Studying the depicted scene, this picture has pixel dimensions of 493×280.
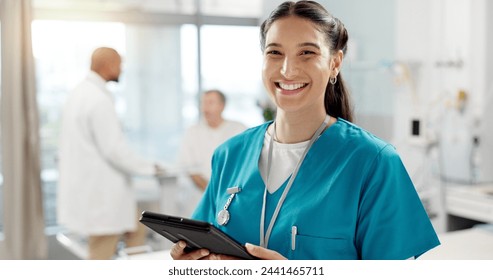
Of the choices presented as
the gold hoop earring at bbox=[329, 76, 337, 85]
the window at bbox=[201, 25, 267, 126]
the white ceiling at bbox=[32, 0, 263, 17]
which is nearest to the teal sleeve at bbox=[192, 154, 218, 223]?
the gold hoop earring at bbox=[329, 76, 337, 85]

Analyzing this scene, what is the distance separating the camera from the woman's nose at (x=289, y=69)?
1128 mm

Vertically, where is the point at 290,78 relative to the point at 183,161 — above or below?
above

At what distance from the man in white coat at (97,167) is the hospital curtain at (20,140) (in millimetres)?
198

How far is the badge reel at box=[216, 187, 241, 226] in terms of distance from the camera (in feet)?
3.98

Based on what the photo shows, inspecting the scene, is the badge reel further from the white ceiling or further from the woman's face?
the white ceiling

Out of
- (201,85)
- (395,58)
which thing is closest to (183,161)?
(201,85)

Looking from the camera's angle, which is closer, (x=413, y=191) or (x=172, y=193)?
(x=413, y=191)

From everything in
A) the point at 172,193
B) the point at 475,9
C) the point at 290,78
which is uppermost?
the point at 475,9

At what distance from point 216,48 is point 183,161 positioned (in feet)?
1.75

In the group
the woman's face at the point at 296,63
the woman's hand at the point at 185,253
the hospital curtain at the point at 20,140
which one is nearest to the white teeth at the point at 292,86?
the woman's face at the point at 296,63

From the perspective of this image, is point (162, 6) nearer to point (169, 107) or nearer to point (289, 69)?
point (169, 107)

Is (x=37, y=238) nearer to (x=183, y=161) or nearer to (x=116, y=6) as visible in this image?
(x=183, y=161)

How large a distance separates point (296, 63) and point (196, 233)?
0.35 meters

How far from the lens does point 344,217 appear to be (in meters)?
1.10
